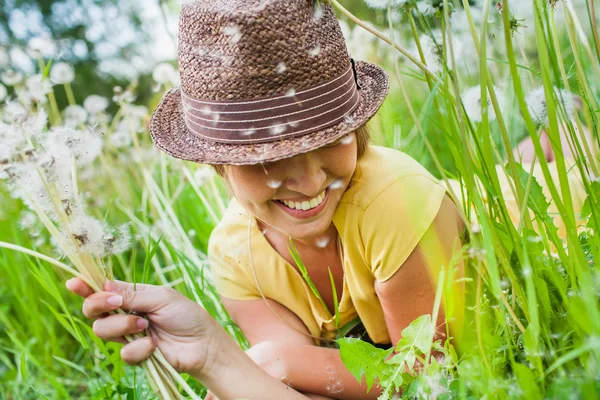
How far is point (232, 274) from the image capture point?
6.41 feet

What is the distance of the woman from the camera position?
124 cm

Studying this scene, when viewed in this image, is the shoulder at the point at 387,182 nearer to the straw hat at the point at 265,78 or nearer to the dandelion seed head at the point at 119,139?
the straw hat at the point at 265,78

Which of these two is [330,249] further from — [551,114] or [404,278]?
[551,114]

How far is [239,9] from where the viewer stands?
121 centimetres

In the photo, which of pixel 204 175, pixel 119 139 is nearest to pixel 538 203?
pixel 204 175

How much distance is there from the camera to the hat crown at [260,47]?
3.95ft

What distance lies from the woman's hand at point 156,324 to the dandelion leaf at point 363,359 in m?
0.35

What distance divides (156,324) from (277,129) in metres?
0.54

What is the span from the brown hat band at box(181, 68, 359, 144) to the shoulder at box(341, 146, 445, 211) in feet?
1.00

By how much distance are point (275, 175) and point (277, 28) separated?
0.32 m

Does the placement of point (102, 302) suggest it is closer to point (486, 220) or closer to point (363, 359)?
point (363, 359)

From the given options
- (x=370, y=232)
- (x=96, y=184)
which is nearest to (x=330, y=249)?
(x=370, y=232)

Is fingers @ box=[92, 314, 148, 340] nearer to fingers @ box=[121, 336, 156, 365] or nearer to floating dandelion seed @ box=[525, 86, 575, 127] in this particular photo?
fingers @ box=[121, 336, 156, 365]

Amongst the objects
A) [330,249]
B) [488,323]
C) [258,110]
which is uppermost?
[258,110]
